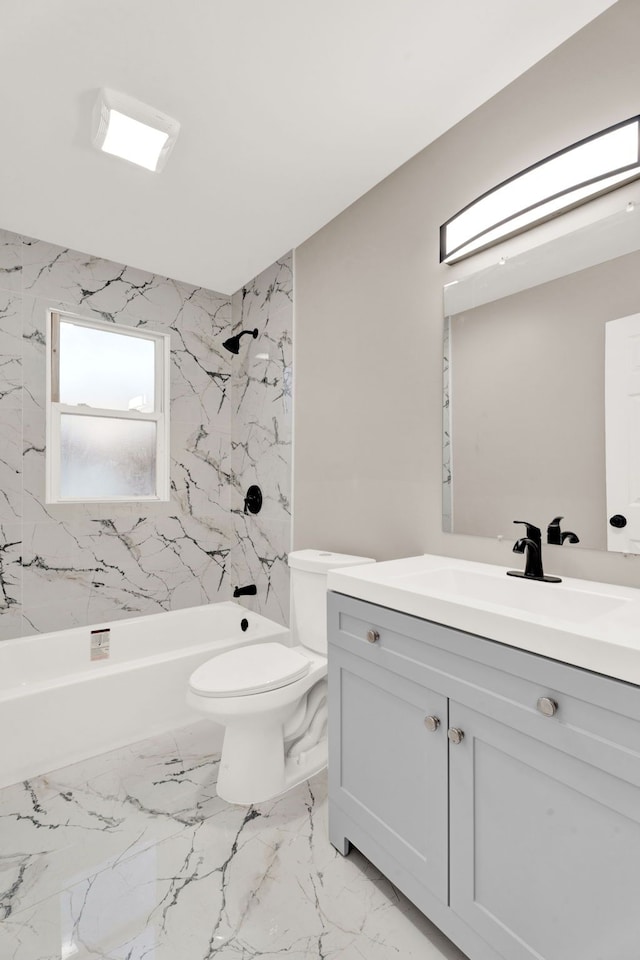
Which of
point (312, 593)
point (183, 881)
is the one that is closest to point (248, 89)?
point (312, 593)

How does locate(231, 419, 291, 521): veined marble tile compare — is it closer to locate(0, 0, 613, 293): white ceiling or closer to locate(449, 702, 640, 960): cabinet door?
locate(0, 0, 613, 293): white ceiling

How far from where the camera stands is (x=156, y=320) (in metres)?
2.98

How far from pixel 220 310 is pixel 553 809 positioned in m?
3.21

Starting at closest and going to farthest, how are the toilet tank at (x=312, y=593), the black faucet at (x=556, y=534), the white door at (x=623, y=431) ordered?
the white door at (x=623, y=431), the black faucet at (x=556, y=534), the toilet tank at (x=312, y=593)

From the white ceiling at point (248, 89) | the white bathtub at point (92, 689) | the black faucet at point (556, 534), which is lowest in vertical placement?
the white bathtub at point (92, 689)

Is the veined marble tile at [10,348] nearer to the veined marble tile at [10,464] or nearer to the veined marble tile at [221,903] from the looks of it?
the veined marble tile at [10,464]

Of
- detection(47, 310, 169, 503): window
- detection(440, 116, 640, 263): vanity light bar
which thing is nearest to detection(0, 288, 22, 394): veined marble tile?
detection(47, 310, 169, 503): window

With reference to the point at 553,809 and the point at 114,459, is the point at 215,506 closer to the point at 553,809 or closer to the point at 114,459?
the point at 114,459

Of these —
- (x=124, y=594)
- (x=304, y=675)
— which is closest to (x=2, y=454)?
(x=124, y=594)

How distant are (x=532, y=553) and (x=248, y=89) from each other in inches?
69.6

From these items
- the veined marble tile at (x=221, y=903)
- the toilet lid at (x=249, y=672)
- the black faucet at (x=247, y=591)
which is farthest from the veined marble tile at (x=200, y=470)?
the veined marble tile at (x=221, y=903)

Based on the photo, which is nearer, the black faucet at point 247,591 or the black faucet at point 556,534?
the black faucet at point 556,534

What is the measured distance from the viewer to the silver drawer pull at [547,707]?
0.88 meters

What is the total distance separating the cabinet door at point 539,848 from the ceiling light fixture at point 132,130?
2.09 metres
